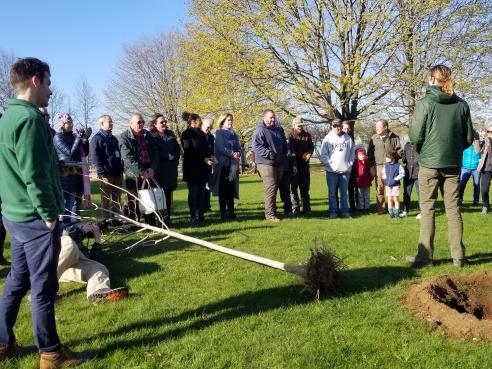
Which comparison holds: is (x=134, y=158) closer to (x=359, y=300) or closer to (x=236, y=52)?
(x=359, y=300)

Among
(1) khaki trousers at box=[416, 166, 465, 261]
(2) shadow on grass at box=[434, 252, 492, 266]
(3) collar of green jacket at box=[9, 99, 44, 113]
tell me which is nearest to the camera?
Result: (3) collar of green jacket at box=[9, 99, 44, 113]

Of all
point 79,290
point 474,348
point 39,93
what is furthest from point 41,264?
point 474,348

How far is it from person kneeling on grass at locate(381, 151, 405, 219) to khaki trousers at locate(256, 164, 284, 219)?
2387 millimetres

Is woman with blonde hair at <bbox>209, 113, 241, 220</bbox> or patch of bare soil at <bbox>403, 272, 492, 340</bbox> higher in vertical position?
woman with blonde hair at <bbox>209, 113, 241, 220</bbox>

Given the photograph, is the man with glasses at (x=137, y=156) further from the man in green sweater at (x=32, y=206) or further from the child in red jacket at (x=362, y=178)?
the child in red jacket at (x=362, y=178)

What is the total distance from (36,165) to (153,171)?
5.66m

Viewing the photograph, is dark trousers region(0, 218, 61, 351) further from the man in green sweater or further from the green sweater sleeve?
the green sweater sleeve

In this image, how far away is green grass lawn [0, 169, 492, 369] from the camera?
3.37 m

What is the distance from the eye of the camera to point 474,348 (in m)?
3.42

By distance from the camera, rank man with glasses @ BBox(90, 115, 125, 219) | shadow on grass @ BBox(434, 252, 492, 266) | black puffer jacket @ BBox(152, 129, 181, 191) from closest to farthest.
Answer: shadow on grass @ BBox(434, 252, 492, 266) → man with glasses @ BBox(90, 115, 125, 219) → black puffer jacket @ BBox(152, 129, 181, 191)

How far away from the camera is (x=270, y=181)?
30.0 feet

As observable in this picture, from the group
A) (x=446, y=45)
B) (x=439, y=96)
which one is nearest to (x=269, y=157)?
(x=439, y=96)

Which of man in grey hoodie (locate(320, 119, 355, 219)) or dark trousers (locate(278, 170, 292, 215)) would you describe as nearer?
man in grey hoodie (locate(320, 119, 355, 219))

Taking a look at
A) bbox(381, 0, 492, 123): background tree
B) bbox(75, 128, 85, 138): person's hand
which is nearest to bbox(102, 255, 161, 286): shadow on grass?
bbox(75, 128, 85, 138): person's hand
